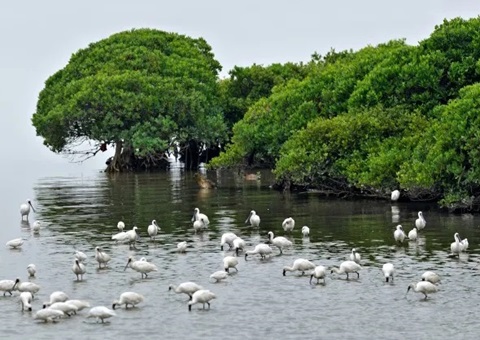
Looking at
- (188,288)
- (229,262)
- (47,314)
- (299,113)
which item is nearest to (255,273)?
(229,262)

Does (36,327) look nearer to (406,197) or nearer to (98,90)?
(406,197)

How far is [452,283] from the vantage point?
28062 millimetres

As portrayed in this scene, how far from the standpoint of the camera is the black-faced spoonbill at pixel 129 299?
25531 millimetres

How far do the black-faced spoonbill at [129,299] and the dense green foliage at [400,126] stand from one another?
20.8m

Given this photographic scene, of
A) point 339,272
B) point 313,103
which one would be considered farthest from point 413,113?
point 339,272

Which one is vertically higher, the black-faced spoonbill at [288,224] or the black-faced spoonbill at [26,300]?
the black-faced spoonbill at [288,224]

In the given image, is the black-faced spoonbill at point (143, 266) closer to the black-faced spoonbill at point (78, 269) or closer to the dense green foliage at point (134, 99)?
the black-faced spoonbill at point (78, 269)

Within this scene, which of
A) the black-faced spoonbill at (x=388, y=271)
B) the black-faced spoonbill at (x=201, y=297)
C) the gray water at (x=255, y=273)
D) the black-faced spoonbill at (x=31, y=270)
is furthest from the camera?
the black-faced spoonbill at (x=31, y=270)

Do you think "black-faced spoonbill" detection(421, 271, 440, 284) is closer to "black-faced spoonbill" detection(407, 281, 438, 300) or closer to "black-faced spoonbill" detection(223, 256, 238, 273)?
"black-faced spoonbill" detection(407, 281, 438, 300)

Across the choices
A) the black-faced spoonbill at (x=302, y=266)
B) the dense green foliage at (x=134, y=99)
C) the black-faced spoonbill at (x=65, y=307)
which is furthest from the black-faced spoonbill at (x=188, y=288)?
the dense green foliage at (x=134, y=99)

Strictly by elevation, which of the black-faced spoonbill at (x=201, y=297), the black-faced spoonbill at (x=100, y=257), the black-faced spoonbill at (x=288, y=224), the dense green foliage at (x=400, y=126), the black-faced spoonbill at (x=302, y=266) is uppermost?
the dense green foliage at (x=400, y=126)

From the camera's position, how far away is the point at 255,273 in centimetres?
3042

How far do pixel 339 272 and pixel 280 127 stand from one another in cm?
3946

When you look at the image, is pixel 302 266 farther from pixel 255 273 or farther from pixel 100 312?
pixel 100 312
